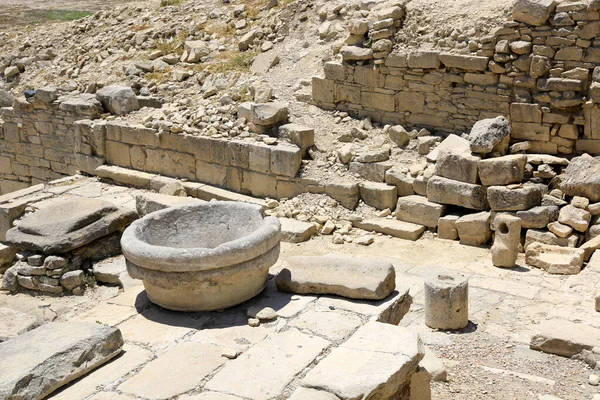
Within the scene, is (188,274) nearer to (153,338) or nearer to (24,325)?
(153,338)

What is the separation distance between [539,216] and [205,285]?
16.4 ft

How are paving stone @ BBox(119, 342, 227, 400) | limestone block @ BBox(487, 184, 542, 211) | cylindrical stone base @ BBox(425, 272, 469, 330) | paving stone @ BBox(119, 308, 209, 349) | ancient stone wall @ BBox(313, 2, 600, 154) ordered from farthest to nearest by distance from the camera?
ancient stone wall @ BBox(313, 2, 600, 154), limestone block @ BBox(487, 184, 542, 211), cylindrical stone base @ BBox(425, 272, 469, 330), paving stone @ BBox(119, 308, 209, 349), paving stone @ BBox(119, 342, 227, 400)

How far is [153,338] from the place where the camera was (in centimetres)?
575

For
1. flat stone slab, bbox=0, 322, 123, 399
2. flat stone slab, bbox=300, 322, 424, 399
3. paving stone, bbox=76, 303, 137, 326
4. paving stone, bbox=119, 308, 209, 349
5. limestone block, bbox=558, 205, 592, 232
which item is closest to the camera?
flat stone slab, bbox=300, 322, 424, 399

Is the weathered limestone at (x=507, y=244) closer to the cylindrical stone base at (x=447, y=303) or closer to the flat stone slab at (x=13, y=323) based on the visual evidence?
the cylindrical stone base at (x=447, y=303)

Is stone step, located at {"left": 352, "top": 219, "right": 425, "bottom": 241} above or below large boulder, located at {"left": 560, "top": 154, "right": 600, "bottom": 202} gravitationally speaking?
below

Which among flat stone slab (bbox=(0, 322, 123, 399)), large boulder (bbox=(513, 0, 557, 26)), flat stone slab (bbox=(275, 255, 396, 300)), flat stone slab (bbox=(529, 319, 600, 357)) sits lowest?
flat stone slab (bbox=(529, 319, 600, 357))

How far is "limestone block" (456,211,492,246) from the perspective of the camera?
9.66 meters

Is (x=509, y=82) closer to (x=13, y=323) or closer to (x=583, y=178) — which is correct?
(x=583, y=178)

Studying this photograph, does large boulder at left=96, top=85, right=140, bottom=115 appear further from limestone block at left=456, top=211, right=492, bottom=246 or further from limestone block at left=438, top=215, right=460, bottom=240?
limestone block at left=456, top=211, right=492, bottom=246

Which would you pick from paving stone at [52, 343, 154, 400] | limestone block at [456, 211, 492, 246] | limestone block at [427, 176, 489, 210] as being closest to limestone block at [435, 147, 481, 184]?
limestone block at [427, 176, 489, 210]

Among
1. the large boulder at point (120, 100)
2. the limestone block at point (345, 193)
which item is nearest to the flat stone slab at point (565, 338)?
the limestone block at point (345, 193)

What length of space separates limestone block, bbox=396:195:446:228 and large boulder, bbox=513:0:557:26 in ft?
9.04

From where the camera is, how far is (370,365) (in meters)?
4.95
